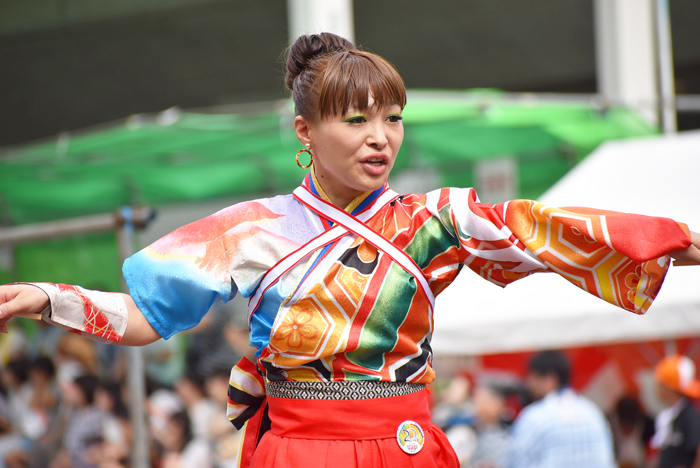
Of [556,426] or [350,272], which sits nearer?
[350,272]

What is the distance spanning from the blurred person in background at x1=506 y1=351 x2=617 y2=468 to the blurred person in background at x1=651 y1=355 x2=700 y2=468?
1.19ft

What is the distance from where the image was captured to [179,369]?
21.3ft

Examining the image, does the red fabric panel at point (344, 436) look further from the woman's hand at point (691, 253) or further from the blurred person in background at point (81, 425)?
the blurred person in background at point (81, 425)

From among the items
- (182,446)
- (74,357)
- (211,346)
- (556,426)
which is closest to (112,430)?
(182,446)

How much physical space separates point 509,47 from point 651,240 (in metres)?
8.97

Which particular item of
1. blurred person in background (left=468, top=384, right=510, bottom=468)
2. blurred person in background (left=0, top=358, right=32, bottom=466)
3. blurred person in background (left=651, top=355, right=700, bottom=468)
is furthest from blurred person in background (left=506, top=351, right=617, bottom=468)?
blurred person in background (left=0, top=358, right=32, bottom=466)

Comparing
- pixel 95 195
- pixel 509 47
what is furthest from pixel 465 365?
pixel 509 47

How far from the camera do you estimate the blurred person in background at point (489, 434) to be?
511cm

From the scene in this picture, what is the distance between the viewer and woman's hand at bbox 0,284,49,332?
1442mm

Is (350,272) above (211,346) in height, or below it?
above

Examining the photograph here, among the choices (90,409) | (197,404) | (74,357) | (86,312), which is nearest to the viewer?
(86,312)

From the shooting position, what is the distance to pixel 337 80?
1641 millimetres

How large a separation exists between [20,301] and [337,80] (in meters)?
0.73

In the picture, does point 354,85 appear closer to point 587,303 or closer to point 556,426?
point 587,303
